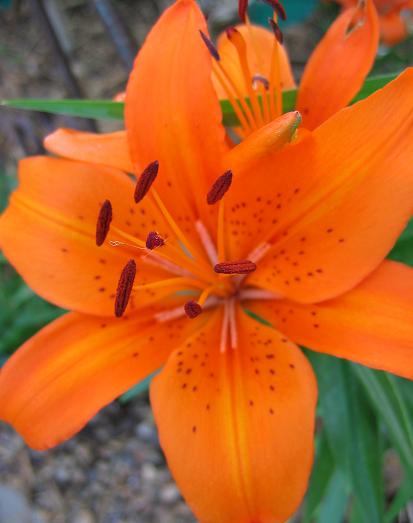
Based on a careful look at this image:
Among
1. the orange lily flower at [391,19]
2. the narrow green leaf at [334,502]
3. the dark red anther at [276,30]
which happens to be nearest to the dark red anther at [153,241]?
the dark red anther at [276,30]

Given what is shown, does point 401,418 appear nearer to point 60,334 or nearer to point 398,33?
point 60,334

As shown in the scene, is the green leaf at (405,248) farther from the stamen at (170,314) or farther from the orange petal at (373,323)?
the stamen at (170,314)

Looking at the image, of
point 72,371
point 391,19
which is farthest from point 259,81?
point 391,19

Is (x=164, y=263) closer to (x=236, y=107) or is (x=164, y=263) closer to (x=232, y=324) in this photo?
(x=232, y=324)

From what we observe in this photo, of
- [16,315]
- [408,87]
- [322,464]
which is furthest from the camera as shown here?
[16,315]

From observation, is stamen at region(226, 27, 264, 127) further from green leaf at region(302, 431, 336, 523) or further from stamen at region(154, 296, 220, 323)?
green leaf at region(302, 431, 336, 523)

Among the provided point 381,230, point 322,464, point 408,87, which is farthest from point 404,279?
point 322,464
